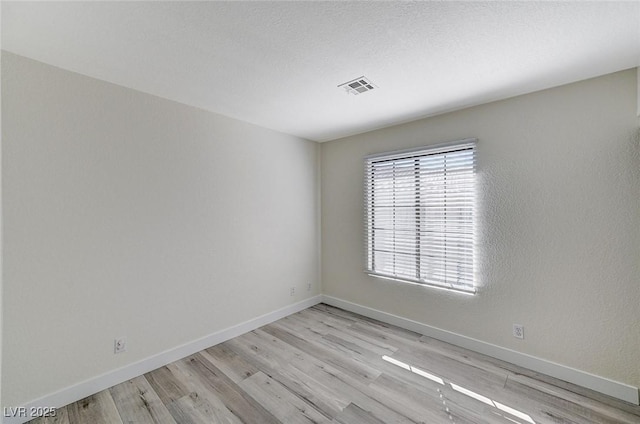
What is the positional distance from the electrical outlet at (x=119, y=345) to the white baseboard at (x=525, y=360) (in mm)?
2664

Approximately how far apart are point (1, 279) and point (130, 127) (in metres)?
1.38

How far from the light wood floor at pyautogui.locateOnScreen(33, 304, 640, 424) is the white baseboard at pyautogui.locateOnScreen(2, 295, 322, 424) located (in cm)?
6

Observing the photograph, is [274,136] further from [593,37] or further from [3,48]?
[593,37]

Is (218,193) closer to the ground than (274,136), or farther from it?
closer to the ground

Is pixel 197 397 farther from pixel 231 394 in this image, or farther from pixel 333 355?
pixel 333 355

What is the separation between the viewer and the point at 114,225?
2150 millimetres

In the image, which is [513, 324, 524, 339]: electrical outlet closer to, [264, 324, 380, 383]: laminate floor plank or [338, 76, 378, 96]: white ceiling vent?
[264, 324, 380, 383]: laminate floor plank

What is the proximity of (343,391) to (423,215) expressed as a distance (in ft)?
6.43

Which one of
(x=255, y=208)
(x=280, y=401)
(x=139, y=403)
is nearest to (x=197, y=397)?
(x=139, y=403)

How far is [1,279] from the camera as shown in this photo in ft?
5.50

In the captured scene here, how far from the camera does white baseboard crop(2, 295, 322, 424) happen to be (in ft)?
5.93

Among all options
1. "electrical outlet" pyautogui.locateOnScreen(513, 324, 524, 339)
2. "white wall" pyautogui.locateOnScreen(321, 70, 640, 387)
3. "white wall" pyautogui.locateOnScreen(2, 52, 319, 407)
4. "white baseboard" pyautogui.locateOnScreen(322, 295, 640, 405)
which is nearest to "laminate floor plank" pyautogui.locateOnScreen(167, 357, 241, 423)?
"white wall" pyautogui.locateOnScreen(2, 52, 319, 407)

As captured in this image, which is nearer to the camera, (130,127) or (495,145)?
(130,127)

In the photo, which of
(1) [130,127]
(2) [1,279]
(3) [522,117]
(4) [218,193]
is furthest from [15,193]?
(3) [522,117]
